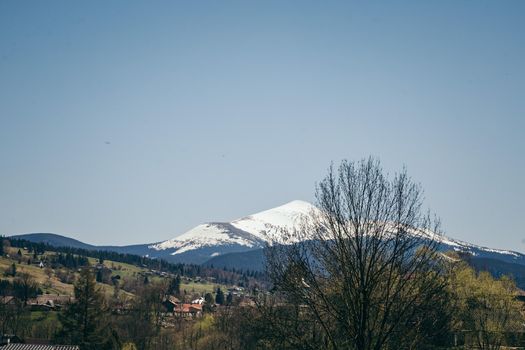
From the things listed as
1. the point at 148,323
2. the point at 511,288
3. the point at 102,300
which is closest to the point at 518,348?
the point at 511,288

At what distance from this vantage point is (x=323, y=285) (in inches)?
998

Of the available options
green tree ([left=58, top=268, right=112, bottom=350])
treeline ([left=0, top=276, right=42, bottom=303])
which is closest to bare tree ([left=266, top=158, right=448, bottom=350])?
green tree ([left=58, top=268, right=112, bottom=350])

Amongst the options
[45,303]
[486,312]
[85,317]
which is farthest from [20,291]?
[486,312]

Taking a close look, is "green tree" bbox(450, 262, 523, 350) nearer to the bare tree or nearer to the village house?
the bare tree

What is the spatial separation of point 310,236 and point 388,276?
10.8 feet

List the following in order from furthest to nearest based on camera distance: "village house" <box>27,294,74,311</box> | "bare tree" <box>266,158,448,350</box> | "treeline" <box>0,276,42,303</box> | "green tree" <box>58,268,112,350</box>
→ "treeline" <box>0,276,42,303</box>
"village house" <box>27,294,74,311</box>
"green tree" <box>58,268,112,350</box>
"bare tree" <box>266,158,448,350</box>

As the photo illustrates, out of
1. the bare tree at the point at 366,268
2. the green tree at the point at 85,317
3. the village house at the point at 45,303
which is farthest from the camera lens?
the village house at the point at 45,303

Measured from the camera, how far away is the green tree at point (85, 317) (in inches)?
3051

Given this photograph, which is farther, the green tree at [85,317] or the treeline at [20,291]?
the treeline at [20,291]

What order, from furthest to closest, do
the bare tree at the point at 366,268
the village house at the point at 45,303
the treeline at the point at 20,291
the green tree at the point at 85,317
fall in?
1. the treeline at the point at 20,291
2. the village house at the point at 45,303
3. the green tree at the point at 85,317
4. the bare tree at the point at 366,268

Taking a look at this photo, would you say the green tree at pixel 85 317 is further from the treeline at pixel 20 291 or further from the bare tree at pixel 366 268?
the treeline at pixel 20 291

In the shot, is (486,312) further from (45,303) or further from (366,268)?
(45,303)

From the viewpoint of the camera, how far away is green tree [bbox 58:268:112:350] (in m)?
77.5

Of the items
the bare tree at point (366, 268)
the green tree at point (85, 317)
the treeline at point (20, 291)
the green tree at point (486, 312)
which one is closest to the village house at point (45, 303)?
the treeline at point (20, 291)
